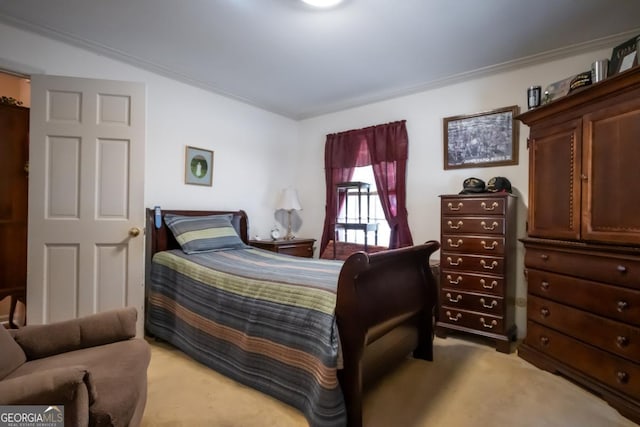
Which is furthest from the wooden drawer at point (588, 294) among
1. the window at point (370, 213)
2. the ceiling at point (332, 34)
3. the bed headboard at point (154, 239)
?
the bed headboard at point (154, 239)

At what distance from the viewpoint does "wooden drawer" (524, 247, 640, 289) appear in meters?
1.78

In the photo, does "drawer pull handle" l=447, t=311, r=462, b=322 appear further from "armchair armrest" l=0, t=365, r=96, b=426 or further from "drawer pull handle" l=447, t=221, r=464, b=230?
"armchair armrest" l=0, t=365, r=96, b=426

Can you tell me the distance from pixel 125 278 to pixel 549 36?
3.89 metres

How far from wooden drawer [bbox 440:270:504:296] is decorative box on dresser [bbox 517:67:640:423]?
0.80 feet

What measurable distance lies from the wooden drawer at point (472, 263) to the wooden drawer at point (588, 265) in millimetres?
226

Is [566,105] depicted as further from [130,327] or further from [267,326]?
[130,327]

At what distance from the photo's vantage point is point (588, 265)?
200 centimetres

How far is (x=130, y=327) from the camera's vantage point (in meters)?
1.63

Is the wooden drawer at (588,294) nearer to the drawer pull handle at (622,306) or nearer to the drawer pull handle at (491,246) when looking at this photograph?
the drawer pull handle at (622,306)

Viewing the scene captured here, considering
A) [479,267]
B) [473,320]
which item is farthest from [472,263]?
[473,320]

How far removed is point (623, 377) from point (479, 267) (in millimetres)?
1102

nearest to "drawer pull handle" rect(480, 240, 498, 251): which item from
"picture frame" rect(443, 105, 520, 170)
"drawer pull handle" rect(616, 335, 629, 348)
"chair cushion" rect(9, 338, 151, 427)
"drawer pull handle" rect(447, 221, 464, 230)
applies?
"drawer pull handle" rect(447, 221, 464, 230)

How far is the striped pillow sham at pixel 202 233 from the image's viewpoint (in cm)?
293

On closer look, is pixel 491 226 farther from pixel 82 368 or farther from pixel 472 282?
pixel 82 368
